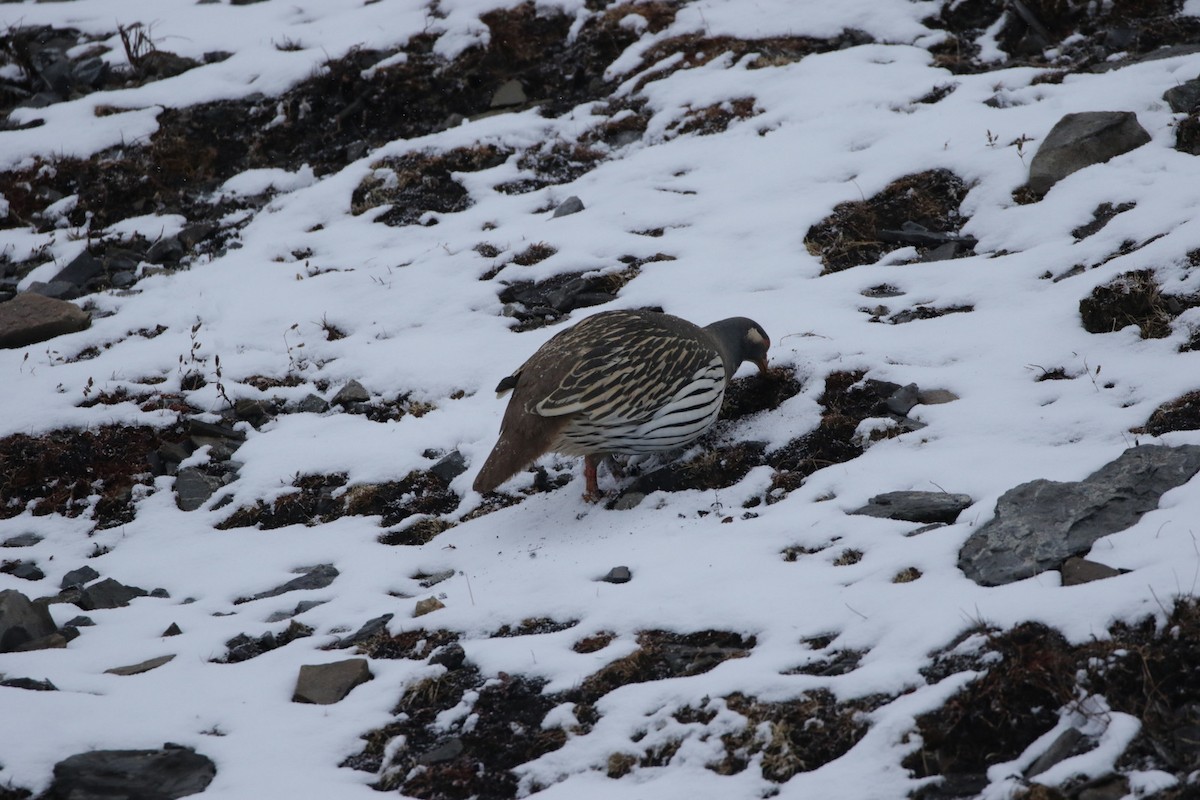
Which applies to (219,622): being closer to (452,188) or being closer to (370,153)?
(452,188)

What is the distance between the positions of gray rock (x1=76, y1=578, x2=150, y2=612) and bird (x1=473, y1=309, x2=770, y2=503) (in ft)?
7.28

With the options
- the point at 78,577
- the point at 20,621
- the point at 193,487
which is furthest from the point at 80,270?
the point at 20,621

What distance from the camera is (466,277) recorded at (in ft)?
30.3

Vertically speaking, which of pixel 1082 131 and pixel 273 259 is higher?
pixel 1082 131

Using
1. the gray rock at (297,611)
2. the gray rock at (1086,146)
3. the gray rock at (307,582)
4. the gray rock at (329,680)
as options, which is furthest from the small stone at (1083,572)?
the gray rock at (1086,146)

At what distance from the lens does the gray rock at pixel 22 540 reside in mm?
6898

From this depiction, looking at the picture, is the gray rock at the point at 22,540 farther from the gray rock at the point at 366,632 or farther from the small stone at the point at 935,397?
the small stone at the point at 935,397

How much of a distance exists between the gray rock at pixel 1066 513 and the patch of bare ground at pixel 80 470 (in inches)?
226

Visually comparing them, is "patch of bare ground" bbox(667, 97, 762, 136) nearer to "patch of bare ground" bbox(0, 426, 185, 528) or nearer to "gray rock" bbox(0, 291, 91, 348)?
"patch of bare ground" bbox(0, 426, 185, 528)

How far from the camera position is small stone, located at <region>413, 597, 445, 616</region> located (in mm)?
5438

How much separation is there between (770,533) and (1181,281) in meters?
3.31

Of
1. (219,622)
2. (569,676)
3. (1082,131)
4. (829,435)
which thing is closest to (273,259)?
(219,622)

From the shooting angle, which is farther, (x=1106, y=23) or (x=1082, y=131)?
(x=1106, y=23)

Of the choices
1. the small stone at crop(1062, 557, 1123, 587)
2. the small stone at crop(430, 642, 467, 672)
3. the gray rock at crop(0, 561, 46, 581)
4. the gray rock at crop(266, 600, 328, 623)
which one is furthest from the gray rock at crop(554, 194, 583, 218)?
the small stone at crop(1062, 557, 1123, 587)
